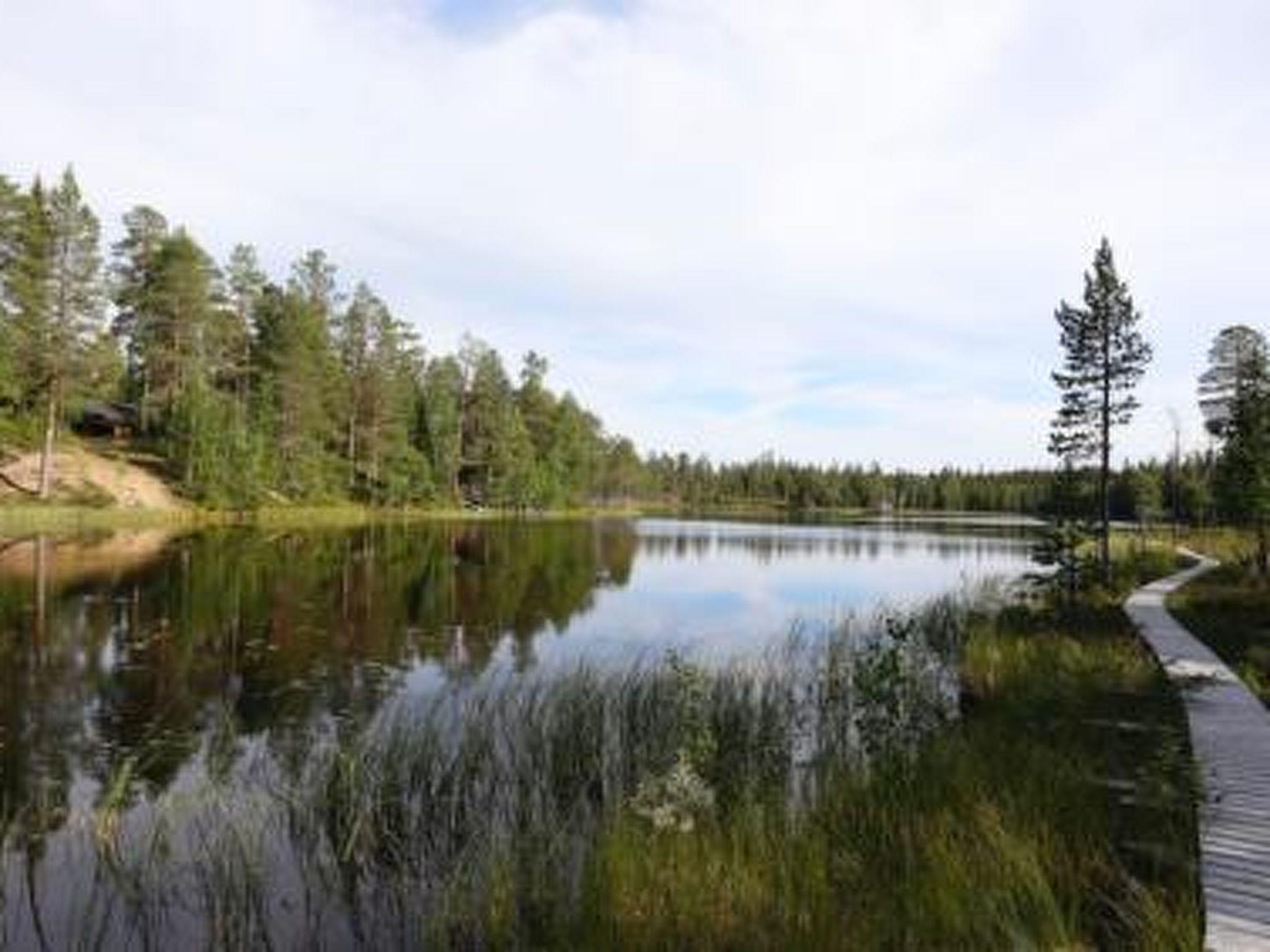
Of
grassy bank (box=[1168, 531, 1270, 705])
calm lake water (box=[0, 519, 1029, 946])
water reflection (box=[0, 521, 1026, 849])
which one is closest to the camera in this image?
calm lake water (box=[0, 519, 1029, 946])

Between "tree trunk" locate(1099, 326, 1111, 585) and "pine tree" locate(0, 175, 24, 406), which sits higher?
"pine tree" locate(0, 175, 24, 406)

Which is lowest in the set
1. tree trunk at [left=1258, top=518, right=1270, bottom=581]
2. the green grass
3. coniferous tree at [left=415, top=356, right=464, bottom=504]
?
the green grass

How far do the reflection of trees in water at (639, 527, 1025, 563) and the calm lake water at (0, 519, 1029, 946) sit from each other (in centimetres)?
413

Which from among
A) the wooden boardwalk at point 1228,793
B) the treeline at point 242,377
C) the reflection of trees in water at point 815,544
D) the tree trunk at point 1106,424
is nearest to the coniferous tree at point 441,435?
the treeline at point 242,377

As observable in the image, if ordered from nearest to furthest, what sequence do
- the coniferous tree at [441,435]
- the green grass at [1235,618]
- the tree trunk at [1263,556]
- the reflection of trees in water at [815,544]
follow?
the green grass at [1235,618]
the tree trunk at [1263,556]
the reflection of trees in water at [815,544]
the coniferous tree at [441,435]

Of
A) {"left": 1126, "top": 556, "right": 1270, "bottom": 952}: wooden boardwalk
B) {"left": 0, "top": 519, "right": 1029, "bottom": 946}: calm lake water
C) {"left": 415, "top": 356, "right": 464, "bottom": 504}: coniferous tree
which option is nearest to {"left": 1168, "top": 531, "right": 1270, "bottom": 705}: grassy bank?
{"left": 1126, "top": 556, "right": 1270, "bottom": 952}: wooden boardwalk

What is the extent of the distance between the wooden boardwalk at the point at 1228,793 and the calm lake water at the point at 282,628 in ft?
28.4

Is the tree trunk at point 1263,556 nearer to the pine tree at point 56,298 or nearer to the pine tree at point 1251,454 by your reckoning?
the pine tree at point 1251,454

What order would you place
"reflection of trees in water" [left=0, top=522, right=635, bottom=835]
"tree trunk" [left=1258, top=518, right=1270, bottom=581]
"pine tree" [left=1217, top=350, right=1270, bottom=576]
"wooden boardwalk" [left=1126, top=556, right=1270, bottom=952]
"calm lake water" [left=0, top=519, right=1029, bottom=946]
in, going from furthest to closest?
"tree trunk" [left=1258, top=518, right=1270, bottom=581]
"pine tree" [left=1217, top=350, right=1270, bottom=576]
"reflection of trees in water" [left=0, top=522, right=635, bottom=835]
"calm lake water" [left=0, top=519, right=1029, bottom=946]
"wooden boardwalk" [left=1126, top=556, right=1270, bottom=952]

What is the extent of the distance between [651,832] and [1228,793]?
584 centimetres

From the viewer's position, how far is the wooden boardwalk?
7215mm

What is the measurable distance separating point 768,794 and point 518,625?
15666 millimetres

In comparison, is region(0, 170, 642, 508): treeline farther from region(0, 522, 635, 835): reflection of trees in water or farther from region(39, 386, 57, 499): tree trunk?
region(0, 522, 635, 835): reflection of trees in water

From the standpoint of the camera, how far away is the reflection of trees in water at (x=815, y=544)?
196 ft
